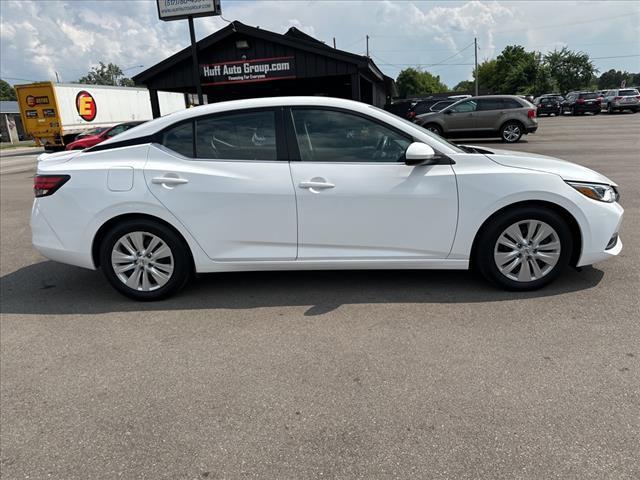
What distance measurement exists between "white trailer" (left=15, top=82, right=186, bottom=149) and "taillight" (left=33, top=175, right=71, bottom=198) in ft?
76.0

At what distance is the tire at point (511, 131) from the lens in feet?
55.1

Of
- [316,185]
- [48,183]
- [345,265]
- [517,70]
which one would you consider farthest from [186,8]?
[517,70]

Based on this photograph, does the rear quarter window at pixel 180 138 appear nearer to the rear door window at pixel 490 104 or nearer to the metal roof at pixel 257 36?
the metal roof at pixel 257 36

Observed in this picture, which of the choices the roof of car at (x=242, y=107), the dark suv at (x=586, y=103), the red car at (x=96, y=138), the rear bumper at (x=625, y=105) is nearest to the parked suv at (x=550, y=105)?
the dark suv at (x=586, y=103)

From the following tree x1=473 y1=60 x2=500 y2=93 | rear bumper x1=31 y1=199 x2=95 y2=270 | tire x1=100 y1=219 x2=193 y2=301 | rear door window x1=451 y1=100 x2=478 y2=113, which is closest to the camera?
tire x1=100 y1=219 x2=193 y2=301

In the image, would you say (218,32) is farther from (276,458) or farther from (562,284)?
(276,458)

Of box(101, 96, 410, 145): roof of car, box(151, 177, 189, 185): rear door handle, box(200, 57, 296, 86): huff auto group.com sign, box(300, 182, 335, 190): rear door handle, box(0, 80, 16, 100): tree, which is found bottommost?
box(300, 182, 335, 190): rear door handle

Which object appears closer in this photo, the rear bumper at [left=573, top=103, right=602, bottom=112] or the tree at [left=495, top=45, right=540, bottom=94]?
the rear bumper at [left=573, top=103, right=602, bottom=112]

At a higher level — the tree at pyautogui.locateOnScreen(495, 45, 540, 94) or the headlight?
the tree at pyautogui.locateOnScreen(495, 45, 540, 94)

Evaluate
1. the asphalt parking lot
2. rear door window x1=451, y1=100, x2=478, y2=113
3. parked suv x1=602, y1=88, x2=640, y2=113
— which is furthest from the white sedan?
parked suv x1=602, y1=88, x2=640, y2=113

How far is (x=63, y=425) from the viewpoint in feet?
8.50

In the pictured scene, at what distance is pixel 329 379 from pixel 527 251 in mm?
2082

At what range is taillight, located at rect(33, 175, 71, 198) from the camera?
4078 millimetres

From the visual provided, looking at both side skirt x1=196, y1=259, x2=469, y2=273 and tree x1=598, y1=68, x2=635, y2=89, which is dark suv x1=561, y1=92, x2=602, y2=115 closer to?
side skirt x1=196, y1=259, x2=469, y2=273
